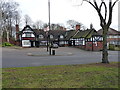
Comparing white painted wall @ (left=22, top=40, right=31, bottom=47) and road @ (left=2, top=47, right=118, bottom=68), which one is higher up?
white painted wall @ (left=22, top=40, right=31, bottom=47)

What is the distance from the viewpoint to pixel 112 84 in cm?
548

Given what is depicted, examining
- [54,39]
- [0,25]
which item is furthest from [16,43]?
[54,39]

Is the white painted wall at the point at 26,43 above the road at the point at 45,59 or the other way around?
above

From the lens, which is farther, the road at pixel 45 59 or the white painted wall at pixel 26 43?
the white painted wall at pixel 26 43

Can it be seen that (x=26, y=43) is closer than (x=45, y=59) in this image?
No

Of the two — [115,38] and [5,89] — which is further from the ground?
[115,38]

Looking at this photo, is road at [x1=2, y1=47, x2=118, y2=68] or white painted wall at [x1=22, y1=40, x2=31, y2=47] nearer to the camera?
Result: road at [x1=2, y1=47, x2=118, y2=68]

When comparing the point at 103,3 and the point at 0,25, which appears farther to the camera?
the point at 0,25

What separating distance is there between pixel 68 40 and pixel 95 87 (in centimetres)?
4804

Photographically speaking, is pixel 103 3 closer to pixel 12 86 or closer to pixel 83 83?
pixel 83 83

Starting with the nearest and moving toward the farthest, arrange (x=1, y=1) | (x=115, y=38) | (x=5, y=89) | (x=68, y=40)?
(x=5, y=89)
(x=1, y=1)
(x=68, y=40)
(x=115, y=38)

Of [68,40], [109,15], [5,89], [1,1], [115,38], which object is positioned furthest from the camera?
[115,38]

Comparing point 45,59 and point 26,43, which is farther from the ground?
point 26,43

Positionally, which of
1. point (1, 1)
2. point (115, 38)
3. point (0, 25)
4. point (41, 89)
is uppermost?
point (1, 1)
